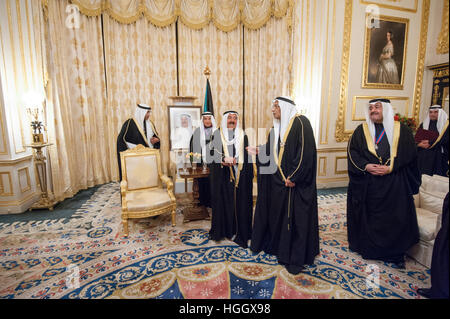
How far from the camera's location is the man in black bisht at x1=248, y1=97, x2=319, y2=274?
2650 millimetres

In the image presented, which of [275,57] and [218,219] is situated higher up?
[275,57]

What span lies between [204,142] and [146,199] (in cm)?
128

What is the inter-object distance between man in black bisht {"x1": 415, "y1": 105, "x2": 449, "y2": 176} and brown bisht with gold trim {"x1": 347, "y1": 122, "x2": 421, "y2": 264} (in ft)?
9.71

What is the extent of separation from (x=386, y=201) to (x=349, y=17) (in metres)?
4.76

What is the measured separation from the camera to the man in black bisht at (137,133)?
461 cm

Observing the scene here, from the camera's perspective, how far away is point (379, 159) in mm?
2811

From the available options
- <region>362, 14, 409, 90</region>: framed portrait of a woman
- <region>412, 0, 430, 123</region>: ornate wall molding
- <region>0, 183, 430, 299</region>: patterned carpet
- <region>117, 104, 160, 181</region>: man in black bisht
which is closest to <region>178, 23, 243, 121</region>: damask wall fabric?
<region>117, 104, 160, 181</region>: man in black bisht

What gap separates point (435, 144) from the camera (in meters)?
4.89

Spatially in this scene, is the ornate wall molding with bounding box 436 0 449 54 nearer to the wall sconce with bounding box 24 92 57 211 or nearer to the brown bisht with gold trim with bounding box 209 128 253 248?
the brown bisht with gold trim with bounding box 209 128 253 248

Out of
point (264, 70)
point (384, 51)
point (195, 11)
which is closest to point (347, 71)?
point (384, 51)

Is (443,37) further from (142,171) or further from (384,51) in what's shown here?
(142,171)

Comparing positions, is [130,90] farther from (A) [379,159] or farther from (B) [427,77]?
(B) [427,77]
